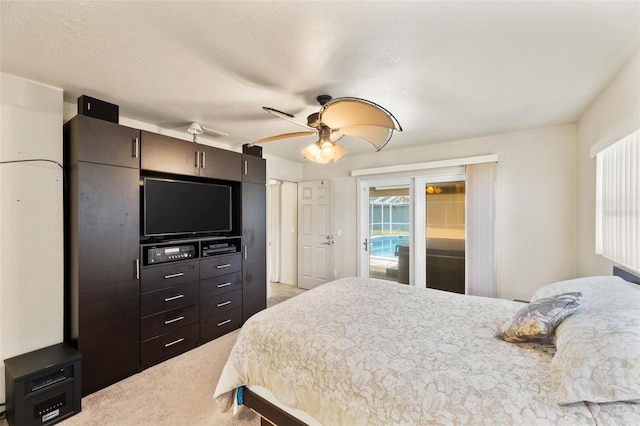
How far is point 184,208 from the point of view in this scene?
3012 mm

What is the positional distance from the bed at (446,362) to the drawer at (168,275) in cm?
133

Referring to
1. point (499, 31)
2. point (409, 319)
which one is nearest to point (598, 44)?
point (499, 31)

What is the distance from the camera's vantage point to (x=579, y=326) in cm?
120

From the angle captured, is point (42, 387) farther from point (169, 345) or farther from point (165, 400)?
point (169, 345)

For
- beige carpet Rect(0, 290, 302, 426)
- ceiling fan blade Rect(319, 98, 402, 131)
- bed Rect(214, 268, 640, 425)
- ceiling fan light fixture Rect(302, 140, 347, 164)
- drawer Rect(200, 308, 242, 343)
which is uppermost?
ceiling fan blade Rect(319, 98, 402, 131)

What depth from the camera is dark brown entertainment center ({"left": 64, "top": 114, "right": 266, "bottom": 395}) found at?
2.19 meters

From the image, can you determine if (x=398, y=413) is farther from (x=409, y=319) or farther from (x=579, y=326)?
(x=579, y=326)

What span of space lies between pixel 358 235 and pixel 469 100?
2771 mm

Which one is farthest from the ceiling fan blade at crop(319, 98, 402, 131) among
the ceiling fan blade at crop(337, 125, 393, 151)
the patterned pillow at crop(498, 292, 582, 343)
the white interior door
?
the white interior door

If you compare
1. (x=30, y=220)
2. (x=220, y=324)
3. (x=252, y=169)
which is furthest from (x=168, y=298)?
(x=252, y=169)

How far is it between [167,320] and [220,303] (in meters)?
0.62

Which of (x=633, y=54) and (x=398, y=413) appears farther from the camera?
(x=633, y=54)

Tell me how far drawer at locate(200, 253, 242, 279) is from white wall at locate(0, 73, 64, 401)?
46.8 inches

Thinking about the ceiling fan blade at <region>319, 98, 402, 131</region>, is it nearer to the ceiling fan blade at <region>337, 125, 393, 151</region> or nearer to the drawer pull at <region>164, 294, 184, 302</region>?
the ceiling fan blade at <region>337, 125, 393, 151</region>
